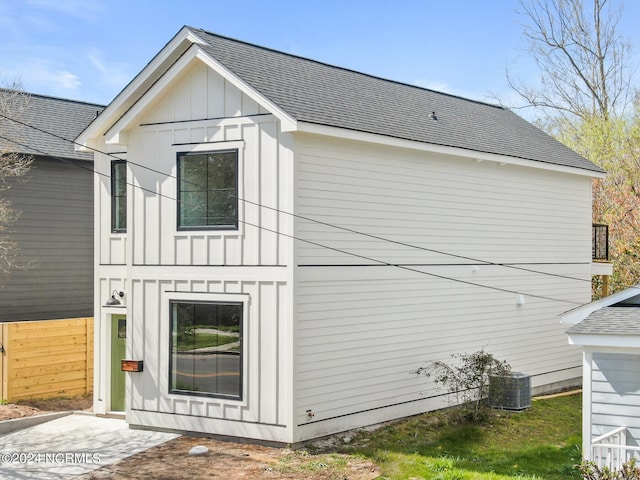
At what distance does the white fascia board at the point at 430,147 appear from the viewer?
13.0m

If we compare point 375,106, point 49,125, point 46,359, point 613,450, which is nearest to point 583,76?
point 375,106

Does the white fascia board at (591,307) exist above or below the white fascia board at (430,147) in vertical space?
below

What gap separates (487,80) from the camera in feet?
119

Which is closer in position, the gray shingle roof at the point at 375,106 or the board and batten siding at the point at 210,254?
the board and batten siding at the point at 210,254

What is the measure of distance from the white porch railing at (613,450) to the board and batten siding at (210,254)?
4541 mm

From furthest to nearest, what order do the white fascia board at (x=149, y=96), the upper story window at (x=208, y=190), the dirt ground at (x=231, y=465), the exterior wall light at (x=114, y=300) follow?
the exterior wall light at (x=114, y=300), the white fascia board at (x=149, y=96), the upper story window at (x=208, y=190), the dirt ground at (x=231, y=465)

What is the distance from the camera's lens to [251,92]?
42.5 ft

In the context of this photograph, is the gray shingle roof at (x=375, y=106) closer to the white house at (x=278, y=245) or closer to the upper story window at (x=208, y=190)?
the white house at (x=278, y=245)

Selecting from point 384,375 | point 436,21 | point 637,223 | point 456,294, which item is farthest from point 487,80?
point 384,375

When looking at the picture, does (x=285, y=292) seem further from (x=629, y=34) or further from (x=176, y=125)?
(x=629, y=34)

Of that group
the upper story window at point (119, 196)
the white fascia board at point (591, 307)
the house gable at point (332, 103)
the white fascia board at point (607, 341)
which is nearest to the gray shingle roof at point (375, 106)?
the house gable at point (332, 103)

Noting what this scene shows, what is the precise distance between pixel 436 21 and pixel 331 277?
20490mm

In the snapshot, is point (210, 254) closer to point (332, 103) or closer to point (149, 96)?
point (149, 96)

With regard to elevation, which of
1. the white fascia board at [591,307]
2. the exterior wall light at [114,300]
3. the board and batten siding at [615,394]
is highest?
the white fascia board at [591,307]
